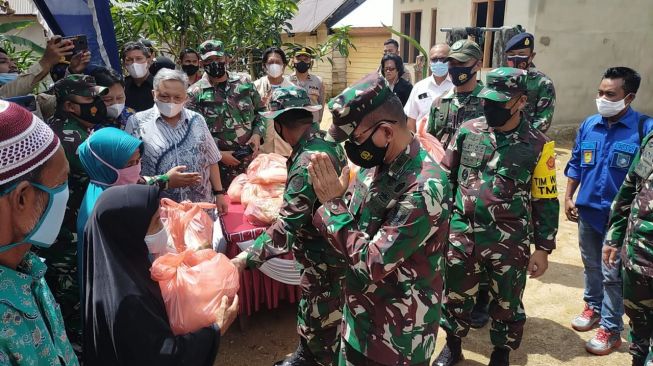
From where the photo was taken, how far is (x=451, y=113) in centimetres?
427

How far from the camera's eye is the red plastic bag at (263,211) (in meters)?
3.64

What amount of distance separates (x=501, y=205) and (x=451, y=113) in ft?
4.90

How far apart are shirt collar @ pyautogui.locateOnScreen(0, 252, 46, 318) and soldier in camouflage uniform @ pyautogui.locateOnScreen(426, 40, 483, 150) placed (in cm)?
348

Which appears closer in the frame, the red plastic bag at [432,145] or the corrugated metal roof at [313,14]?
the red plastic bag at [432,145]

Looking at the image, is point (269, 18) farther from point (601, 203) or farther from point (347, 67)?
point (347, 67)

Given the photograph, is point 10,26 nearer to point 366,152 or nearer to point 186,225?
point 186,225

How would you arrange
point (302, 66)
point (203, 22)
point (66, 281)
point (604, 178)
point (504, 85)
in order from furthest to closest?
point (203, 22), point (302, 66), point (604, 178), point (504, 85), point (66, 281)

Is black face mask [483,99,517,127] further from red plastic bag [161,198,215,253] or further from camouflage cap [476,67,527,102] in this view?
red plastic bag [161,198,215,253]

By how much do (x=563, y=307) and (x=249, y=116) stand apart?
12.1 feet

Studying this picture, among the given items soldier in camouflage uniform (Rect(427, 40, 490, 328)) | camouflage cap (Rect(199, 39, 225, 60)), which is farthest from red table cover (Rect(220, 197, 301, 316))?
camouflage cap (Rect(199, 39, 225, 60))

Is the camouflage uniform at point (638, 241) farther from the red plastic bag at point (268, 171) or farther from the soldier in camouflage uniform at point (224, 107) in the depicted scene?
the soldier in camouflage uniform at point (224, 107)

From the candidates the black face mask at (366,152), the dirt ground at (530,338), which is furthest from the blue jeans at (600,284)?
the black face mask at (366,152)

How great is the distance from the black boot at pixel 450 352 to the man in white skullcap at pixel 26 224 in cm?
274

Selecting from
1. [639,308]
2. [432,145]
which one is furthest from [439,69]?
[639,308]
